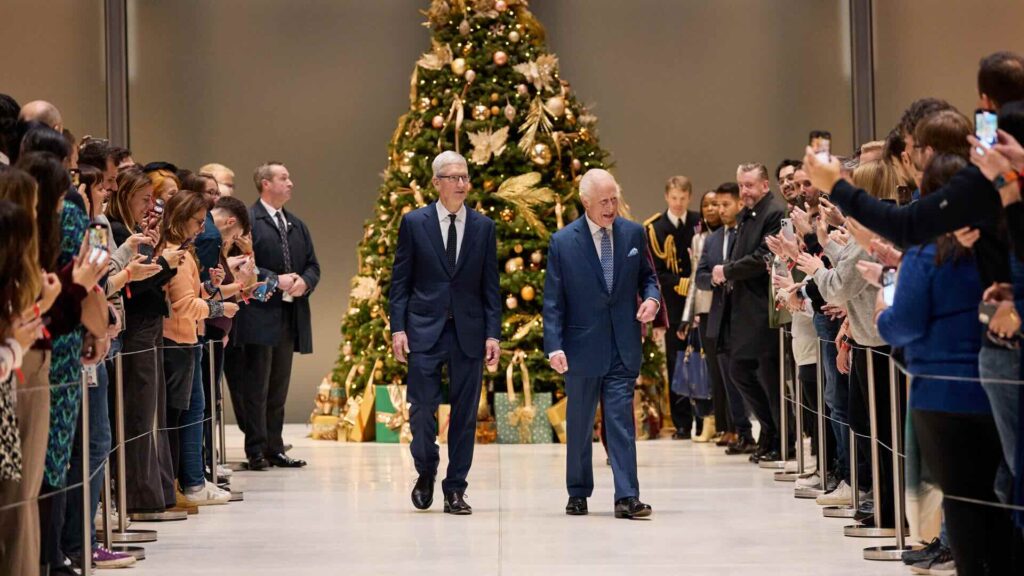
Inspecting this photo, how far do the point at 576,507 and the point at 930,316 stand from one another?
121 inches

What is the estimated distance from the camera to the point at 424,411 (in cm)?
736

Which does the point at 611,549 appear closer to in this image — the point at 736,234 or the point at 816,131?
the point at 736,234

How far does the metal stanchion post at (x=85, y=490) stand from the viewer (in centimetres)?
525

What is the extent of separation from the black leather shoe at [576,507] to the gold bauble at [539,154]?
13.5 feet

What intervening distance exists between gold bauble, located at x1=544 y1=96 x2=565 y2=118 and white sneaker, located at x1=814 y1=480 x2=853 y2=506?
437 centimetres

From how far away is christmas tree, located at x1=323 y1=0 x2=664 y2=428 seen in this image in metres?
10.9

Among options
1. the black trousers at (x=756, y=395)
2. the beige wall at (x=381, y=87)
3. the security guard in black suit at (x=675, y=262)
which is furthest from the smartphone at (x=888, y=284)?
the beige wall at (x=381, y=87)

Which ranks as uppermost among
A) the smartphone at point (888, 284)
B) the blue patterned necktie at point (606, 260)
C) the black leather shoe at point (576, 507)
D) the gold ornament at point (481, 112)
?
the gold ornament at point (481, 112)

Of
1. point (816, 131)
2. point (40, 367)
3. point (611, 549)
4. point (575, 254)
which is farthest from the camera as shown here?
point (816, 131)

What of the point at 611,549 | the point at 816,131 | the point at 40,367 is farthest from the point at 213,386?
the point at 816,131

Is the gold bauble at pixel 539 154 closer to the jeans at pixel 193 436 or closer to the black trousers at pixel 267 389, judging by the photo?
the black trousers at pixel 267 389

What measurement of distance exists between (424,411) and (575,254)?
3.56 feet

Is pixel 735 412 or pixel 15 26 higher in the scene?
pixel 15 26

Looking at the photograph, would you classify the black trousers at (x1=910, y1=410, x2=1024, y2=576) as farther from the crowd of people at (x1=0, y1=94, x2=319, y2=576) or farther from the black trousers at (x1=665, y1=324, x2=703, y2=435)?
the black trousers at (x1=665, y1=324, x2=703, y2=435)
